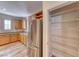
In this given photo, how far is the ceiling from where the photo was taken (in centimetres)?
88

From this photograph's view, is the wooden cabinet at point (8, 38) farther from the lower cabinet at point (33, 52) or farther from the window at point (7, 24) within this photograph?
the lower cabinet at point (33, 52)

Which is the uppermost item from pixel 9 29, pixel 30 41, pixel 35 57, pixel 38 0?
pixel 38 0

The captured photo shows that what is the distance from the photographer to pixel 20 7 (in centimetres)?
95

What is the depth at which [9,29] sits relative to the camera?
943 mm

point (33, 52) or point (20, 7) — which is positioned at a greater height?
point (20, 7)

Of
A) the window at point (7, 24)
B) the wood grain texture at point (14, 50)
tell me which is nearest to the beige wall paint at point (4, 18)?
the window at point (7, 24)

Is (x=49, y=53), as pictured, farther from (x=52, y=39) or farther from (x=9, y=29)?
(x=9, y=29)

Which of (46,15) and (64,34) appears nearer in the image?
(64,34)

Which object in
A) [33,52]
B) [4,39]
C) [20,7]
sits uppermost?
[20,7]

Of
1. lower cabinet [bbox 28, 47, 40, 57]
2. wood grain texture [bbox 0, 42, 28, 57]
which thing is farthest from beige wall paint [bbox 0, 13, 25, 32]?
lower cabinet [bbox 28, 47, 40, 57]

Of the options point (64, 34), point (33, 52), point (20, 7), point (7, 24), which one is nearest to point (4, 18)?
point (7, 24)

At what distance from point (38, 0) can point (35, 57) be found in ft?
1.60

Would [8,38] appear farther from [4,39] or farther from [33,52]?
[33,52]

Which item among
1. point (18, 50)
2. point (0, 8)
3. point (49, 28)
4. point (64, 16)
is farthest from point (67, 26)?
point (0, 8)
